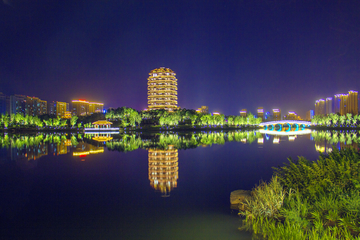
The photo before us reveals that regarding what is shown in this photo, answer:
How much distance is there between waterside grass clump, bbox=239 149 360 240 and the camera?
5.32 m

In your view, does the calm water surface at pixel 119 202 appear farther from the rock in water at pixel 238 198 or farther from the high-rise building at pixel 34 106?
the high-rise building at pixel 34 106

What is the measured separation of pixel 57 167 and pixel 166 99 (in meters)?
106

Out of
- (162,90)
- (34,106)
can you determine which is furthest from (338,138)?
(34,106)

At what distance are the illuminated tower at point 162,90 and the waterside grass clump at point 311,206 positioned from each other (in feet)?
369

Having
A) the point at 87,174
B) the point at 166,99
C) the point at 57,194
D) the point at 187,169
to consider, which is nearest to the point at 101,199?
the point at 57,194

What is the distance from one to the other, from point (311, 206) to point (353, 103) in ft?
609

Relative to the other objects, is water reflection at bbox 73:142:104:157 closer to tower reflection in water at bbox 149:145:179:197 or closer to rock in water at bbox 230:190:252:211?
tower reflection in water at bbox 149:145:179:197

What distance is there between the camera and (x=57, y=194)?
10.1 metres

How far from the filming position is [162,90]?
121 metres

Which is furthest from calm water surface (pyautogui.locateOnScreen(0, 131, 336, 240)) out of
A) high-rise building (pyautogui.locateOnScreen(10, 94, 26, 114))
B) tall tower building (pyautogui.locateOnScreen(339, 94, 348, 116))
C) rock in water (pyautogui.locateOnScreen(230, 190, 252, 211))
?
high-rise building (pyautogui.locateOnScreen(10, 94, 26, 114))

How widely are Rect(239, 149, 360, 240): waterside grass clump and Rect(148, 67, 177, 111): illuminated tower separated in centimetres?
11236

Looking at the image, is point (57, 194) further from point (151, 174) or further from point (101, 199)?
point (151, 174)

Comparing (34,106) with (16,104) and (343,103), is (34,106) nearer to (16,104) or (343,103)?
(16,104)

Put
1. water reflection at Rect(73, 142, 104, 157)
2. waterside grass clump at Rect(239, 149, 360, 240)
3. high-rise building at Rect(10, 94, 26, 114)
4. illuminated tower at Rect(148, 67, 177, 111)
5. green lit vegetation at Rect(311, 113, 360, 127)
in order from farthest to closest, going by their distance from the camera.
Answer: high-rise building at Rect(10, 94, 26, 114) < illuminated tower at Rect(148, 67, 177, 111) < green lit vegetation at Rect(311, 113, 360, 127) < water reflection at Rect(73, 142, 104, 157) < waterside grass clump at Rect(239, 149, 360, 240)
